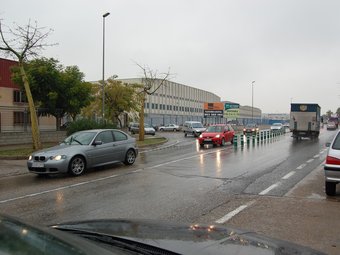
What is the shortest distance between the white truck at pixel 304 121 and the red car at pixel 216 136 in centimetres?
1022

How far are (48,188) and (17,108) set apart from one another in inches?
634

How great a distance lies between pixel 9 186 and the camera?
10.3 meters

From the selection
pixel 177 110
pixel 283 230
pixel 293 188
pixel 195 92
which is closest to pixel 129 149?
pixel 293 188

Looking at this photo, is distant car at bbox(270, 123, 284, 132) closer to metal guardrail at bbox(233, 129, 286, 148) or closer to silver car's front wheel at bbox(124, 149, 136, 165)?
metal guardrail at bbox(233, 129, 286, 148)

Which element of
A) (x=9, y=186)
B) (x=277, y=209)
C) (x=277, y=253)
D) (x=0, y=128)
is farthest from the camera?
(x=0, y=128)

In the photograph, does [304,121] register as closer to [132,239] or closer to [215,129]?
[215,129]

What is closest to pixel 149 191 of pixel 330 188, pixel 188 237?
pixel 330 188

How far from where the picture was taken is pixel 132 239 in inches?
108

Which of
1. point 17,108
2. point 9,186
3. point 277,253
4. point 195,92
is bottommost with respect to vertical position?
point 9,186

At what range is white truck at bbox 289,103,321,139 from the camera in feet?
112

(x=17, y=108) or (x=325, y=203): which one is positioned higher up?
(x=17, y=108)

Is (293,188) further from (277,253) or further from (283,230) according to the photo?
(277,253)

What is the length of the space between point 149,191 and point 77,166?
384 cm

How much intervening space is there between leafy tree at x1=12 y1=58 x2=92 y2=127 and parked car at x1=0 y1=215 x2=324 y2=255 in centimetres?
2744
